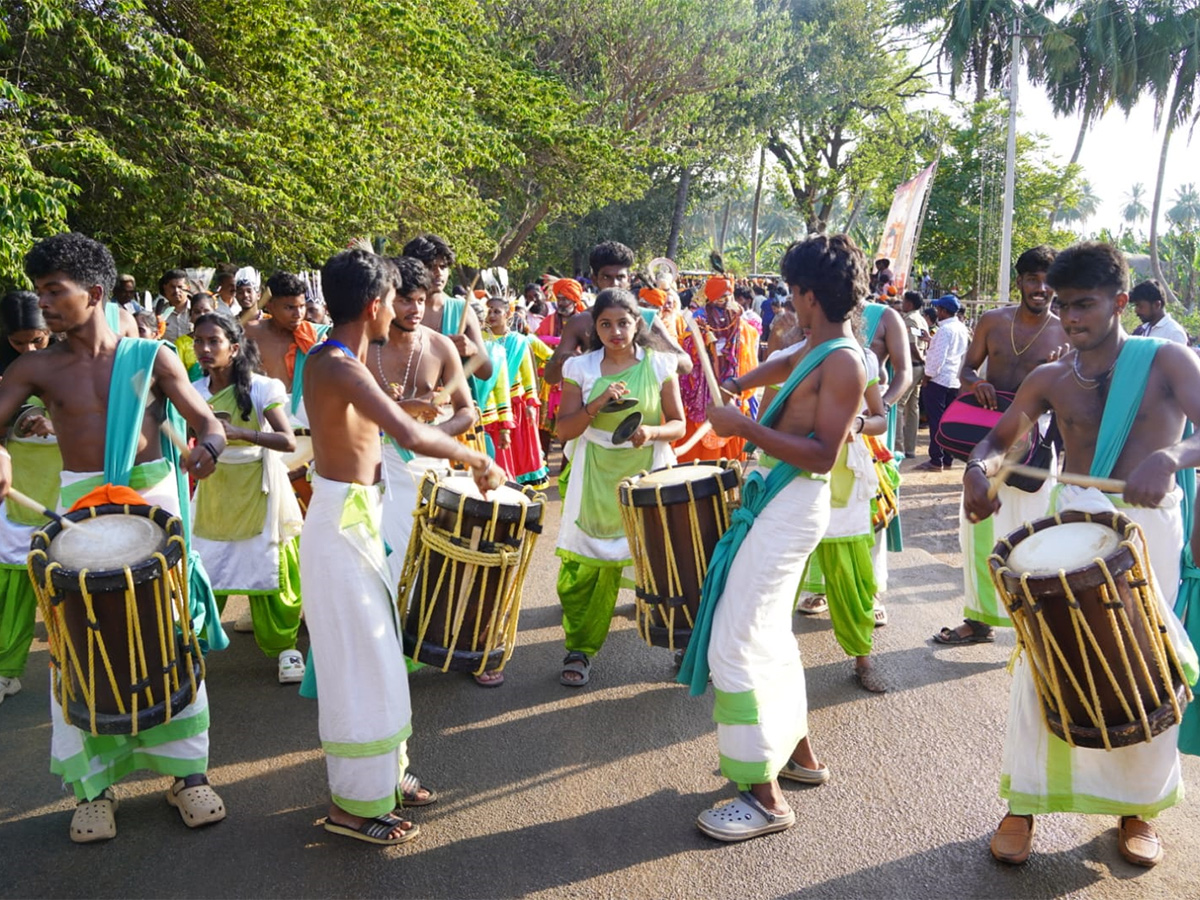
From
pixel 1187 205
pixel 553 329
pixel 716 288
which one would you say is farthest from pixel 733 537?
pixel 1187 205

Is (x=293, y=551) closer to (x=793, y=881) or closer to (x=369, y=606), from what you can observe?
(x=369, y=606)

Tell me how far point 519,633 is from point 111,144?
8.47m

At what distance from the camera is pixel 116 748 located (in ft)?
11.9

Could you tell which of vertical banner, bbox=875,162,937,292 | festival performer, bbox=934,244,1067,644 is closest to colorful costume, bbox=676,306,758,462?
festival performer, bbox=934,244,1067,644

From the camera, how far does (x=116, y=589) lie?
3139 mm

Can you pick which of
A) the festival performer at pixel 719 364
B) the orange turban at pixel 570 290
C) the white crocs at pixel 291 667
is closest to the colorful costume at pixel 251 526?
the white crocs at pixel 291 667

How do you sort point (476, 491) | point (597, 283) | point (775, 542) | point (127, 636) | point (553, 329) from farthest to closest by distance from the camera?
point (553, 329), point (597, 283), point (476, 491), point (775, 542), point (127, 636)

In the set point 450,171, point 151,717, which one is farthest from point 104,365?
point 450,171

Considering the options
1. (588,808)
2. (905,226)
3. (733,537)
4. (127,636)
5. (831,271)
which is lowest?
(588,808)

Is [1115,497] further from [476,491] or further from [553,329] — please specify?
[553,329]

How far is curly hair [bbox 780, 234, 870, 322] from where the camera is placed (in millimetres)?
3414

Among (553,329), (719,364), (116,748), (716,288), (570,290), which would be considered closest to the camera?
(116,748)

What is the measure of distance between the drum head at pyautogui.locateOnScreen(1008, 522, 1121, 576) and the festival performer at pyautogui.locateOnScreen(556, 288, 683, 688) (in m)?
2.06

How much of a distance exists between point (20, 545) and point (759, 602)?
3459 mm
